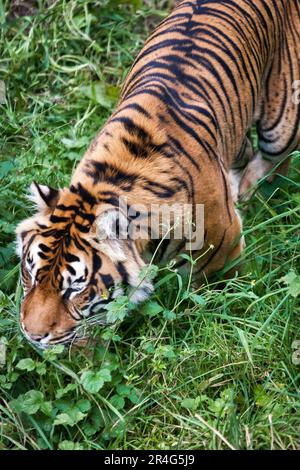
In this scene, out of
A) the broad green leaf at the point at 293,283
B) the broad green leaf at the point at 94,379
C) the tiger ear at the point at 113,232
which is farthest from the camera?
the broad green leaf at the point at 293,283

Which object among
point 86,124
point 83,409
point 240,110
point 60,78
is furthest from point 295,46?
point 83,409

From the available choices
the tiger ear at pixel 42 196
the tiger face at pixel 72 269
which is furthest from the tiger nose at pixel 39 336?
the tiger ear at pixel 42 196

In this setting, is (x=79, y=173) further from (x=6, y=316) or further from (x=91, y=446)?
(x=91, y=446)

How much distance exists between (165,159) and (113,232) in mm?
460

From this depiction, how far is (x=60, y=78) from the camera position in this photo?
6.23 m

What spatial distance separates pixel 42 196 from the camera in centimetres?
398

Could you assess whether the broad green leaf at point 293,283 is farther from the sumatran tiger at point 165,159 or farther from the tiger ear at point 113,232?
the tiger ear at point 113,232

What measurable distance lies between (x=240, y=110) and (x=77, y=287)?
142cm

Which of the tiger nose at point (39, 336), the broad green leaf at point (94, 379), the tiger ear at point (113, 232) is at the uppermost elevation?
the tiger ear at point (113, 232)

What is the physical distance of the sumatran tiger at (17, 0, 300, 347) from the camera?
12.5 ft

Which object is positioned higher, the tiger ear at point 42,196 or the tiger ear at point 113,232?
the tiger ear at point 42,196

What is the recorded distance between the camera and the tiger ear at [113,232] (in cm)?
376

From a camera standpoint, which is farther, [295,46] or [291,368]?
[295,46]

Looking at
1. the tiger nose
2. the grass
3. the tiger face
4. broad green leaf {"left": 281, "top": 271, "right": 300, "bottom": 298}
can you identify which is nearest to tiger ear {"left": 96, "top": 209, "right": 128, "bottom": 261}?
the tiger face
